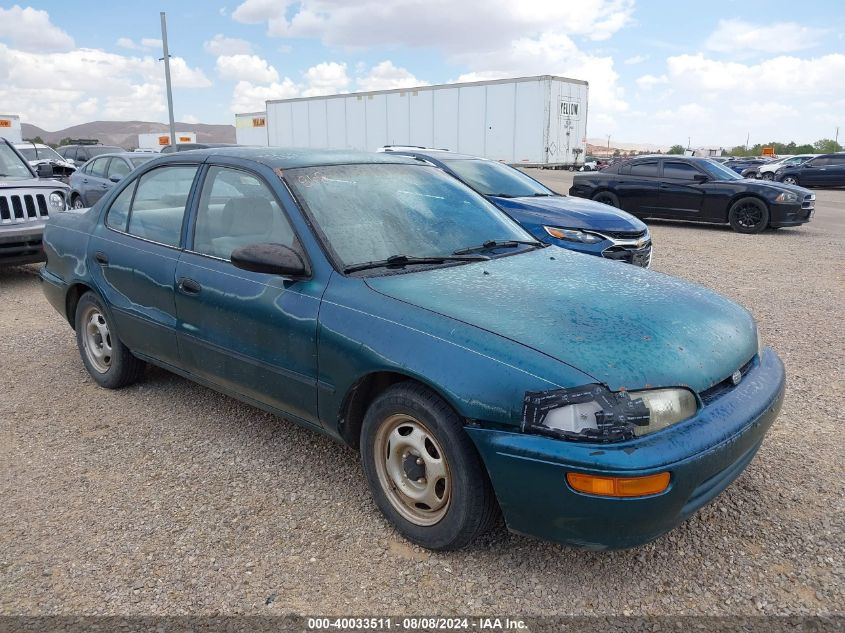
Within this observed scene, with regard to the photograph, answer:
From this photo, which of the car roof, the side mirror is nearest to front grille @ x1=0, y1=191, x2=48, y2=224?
the car roof

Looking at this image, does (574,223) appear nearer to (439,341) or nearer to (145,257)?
(145,257)

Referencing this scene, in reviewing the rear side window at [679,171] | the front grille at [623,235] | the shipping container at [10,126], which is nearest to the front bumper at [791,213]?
the rear side window at [679,171]

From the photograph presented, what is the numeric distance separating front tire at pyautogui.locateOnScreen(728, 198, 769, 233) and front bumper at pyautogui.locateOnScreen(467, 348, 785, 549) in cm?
1166

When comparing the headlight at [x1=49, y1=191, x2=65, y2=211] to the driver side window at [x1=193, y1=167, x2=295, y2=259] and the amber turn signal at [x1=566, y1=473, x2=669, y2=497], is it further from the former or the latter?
the amber turn signal at [x1=566, y1=473, x2=669, y2=497]

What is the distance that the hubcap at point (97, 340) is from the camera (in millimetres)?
4516

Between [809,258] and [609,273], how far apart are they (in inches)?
327

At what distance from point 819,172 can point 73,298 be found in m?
27.9

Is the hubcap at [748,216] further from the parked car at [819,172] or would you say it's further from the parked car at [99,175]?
the parked car at [819,172]

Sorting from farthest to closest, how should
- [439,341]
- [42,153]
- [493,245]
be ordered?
[42,153] < [493,245] < [439,341]

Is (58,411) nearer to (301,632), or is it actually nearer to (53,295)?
(53,295)

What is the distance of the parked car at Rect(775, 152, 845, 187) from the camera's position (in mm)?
25562

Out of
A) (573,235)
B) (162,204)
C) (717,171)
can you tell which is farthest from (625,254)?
(717,171)

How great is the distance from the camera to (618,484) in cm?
224

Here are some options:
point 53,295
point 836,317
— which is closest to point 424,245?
point 53,295
